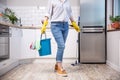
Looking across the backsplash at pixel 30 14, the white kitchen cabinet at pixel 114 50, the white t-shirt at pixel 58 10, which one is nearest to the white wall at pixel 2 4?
the backsplash at pixel 30 14

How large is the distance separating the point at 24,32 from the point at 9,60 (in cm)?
115

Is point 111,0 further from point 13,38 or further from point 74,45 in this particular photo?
point 13,38

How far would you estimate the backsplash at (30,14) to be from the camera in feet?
17.3

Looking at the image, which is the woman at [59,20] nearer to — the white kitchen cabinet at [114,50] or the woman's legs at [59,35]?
the woman's legs at [59,35]

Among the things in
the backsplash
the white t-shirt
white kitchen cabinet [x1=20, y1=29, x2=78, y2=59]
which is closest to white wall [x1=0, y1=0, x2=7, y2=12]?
the backsplash

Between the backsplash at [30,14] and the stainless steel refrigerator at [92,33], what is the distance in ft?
2.22

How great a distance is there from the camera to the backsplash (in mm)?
5258

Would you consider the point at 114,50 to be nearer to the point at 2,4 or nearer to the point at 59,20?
the point at 59,20

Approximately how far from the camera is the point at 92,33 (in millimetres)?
4594

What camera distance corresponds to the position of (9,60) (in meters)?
3.51

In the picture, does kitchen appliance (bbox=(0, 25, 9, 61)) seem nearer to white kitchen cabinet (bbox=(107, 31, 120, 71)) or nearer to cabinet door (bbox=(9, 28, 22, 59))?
cabinet door (bbox=(9, 28, 22, 59))

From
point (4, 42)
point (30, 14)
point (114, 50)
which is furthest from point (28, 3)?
point (114, 50)

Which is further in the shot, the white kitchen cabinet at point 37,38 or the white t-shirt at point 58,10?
the white kitchen cabinet at point 37,38

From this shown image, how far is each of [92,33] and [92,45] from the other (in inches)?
10.5
